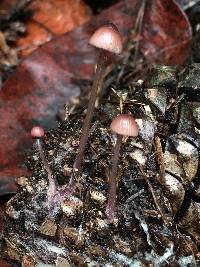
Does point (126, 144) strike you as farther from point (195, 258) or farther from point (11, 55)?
point (11, 55)

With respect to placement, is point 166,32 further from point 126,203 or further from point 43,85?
point 126,203

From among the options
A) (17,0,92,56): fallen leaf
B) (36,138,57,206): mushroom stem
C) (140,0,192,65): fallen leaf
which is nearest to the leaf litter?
(36,138,57,206): mushroom stem

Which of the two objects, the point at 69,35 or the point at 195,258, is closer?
the point at 195,258

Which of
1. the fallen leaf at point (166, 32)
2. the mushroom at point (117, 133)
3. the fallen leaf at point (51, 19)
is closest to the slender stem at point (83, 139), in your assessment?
the mushroom at point (117, 133)

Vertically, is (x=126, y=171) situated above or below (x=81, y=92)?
below

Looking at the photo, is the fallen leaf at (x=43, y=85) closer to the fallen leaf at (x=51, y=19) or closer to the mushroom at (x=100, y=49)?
the fallen leaf at (x=51, y=19)

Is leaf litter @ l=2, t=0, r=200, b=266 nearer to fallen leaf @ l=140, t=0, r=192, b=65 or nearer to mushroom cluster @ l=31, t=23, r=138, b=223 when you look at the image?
mushroom cluster @ l=31, t=23, r=138, b=223

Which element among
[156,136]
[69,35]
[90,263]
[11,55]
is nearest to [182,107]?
[156,136]

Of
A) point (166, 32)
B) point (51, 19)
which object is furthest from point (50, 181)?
point (51, 19)
